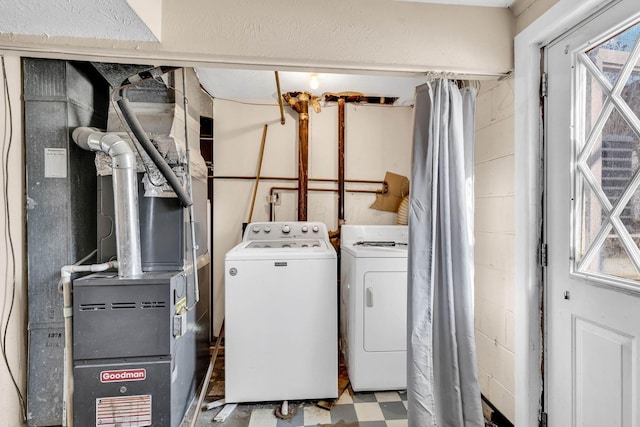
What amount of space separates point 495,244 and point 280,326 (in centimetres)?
136

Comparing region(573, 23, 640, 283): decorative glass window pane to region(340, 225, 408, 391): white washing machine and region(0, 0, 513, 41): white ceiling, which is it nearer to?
region(340, 225, 408, 391): white washing machine

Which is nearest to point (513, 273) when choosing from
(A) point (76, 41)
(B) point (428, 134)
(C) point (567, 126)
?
(C) point (567, 126)

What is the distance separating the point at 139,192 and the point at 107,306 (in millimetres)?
601

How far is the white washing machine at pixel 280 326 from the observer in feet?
5.95

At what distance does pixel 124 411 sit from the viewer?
1.41 m

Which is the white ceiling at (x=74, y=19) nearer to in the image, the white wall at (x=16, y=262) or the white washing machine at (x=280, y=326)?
the white wall at (x=16, y=262)

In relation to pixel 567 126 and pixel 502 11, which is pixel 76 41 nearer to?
pixel 502 11

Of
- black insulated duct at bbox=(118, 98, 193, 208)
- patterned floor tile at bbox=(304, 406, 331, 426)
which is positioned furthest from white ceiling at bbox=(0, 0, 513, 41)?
patterned floor tile at bbox=(304, 406, 331, 426)

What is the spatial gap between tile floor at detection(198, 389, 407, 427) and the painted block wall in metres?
0.56

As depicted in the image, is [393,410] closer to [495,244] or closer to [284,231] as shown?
[495,244]

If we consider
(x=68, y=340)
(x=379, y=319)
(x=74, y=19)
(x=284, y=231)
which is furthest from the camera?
(x=284, y=231)

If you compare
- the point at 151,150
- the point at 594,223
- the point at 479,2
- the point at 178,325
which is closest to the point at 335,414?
the point at 178,325

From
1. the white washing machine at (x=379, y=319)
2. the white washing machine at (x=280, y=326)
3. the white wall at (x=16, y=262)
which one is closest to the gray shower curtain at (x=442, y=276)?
the white washing machine at (x=379, y=319)

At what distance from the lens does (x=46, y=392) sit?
4.93 feet
